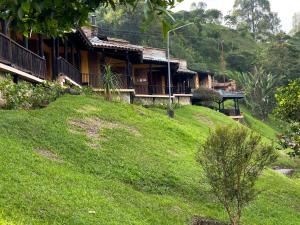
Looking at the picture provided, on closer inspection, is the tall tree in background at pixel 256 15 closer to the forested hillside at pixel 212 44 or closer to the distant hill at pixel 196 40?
the forested hillside at pixel 212 44

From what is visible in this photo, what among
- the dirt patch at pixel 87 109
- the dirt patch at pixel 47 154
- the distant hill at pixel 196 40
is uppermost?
the distant hill at pixel 196 40

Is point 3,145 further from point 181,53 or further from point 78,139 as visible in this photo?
point 181,53

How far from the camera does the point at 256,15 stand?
383 ft

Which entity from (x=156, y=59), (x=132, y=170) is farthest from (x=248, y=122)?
(x=132, y=170)

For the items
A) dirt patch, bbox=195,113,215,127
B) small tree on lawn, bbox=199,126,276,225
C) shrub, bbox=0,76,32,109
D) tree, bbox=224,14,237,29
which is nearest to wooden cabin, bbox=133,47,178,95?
dirt patch, bbox=195,113,215,127

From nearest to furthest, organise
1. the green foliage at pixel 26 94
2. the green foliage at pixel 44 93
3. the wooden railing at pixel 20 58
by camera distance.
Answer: the green foliage at pixel 26 94 → the wooden railing at pixel 20 58 → the green foliage at pixel 44 93

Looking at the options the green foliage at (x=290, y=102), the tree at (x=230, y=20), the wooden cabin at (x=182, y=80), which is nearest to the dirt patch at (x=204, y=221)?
the green foliage at (x=290, y=102)

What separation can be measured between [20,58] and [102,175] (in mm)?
7513

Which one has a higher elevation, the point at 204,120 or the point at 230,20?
the point at 230,20

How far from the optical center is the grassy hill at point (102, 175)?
27.2 ft

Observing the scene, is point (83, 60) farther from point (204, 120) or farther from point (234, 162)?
point (234, 162)

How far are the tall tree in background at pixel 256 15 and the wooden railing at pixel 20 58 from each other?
327 feet

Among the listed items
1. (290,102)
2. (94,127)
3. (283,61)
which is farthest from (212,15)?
(94,127)

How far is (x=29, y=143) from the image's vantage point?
38.8ft
